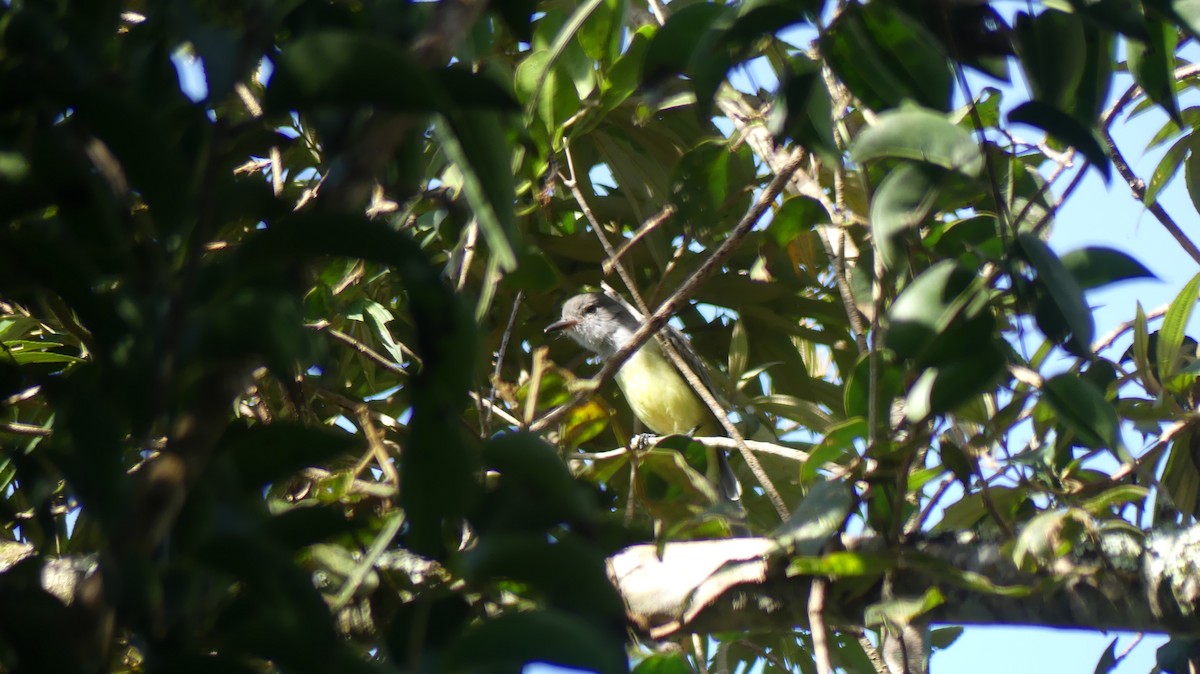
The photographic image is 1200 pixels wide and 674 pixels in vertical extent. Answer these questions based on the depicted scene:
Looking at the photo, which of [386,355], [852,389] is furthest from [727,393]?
[852,389]

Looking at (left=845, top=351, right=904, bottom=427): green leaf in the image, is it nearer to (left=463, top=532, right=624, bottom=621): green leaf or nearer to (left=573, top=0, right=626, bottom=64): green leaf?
(left=463, top=532, right=624, bottom=621): green leaf

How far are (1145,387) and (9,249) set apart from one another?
1.86 m

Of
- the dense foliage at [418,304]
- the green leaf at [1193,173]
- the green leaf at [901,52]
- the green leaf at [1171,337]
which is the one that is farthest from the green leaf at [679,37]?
the green leaf at [1193,173]

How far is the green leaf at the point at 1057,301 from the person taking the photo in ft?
3.34

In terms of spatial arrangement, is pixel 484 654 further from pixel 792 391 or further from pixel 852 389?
pixel 792 391

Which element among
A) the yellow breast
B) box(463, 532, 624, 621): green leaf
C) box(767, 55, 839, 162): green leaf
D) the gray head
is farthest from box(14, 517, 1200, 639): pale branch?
the yellow breast

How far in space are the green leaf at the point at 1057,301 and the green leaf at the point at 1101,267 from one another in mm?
158

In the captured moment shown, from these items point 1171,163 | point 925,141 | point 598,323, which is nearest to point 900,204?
point 925,141

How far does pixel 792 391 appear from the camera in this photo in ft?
10.5

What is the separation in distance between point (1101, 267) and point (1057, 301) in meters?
0.24

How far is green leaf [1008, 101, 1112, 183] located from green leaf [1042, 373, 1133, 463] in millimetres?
357

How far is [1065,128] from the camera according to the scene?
39.0 inches

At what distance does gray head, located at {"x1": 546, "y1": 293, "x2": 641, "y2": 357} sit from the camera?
191 inches

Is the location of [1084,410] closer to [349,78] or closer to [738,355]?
[349,78]
